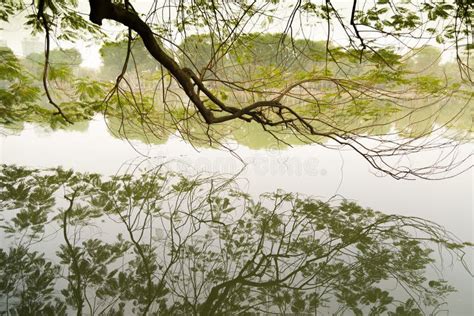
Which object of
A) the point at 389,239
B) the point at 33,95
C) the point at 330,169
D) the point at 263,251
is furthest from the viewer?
the point at 330,169

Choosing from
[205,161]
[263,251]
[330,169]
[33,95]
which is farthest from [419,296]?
[33,95]

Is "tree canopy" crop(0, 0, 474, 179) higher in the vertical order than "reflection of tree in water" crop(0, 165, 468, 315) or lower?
higher

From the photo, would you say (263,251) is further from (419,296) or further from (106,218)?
(106,218)

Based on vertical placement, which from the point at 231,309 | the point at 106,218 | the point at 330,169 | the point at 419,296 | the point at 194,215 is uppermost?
the point at 330,169

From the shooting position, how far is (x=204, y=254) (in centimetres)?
179

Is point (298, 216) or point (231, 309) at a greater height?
point (298, 216)

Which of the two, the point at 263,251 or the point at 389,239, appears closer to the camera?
the point at 263,251

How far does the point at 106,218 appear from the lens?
224cm

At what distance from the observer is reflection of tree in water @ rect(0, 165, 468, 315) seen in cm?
137

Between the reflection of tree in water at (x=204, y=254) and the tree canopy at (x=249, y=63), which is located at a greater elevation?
the tree canopy at (x=249, y=63)

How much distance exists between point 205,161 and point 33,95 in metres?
1.94

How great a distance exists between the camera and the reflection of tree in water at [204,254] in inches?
54.0

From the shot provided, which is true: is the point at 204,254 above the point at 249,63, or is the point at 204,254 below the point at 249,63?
below

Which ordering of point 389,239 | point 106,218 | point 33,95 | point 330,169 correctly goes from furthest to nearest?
point 330,169 < point 33,95 < point 106,218 < point 389,239
